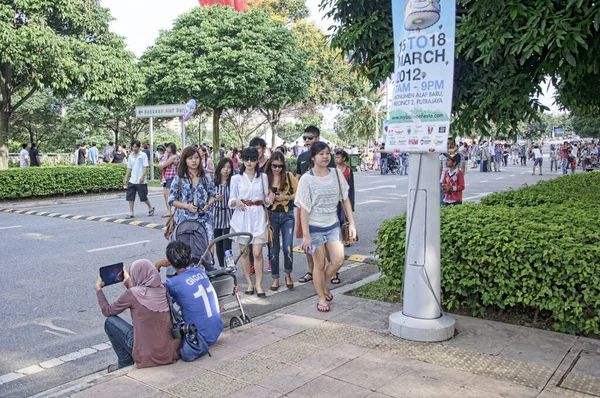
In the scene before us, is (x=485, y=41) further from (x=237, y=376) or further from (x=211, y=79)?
(x=211, y=79)

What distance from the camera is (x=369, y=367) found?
4.04 meters

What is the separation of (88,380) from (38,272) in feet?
13.9

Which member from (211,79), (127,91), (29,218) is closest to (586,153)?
(211,79)

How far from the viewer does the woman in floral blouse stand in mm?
6090

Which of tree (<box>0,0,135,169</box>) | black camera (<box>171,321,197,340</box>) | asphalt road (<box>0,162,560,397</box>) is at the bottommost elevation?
asphalt road (<box>0,162,560,397</box>)

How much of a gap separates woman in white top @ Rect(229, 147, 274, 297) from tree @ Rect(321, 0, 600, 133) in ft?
6.05

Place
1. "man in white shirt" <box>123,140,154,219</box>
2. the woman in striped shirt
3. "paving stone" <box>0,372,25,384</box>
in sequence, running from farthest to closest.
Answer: "man in white shirt" <box>123,140,154,219</box> < the woman in striped shirt < "paving stone" <box>0,372,25,384</box>

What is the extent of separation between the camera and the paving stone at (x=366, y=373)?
Answer: 3.78m

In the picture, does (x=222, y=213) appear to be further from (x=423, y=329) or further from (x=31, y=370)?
(x=423, y=329)

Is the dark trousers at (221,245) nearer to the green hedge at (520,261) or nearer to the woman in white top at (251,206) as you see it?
the woman in white top at (251,206)

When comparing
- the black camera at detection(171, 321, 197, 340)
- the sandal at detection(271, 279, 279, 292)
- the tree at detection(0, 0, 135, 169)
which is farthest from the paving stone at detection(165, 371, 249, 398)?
the tree at detection(0, 0, 135, 169)

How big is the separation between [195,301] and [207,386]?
0.75 metres

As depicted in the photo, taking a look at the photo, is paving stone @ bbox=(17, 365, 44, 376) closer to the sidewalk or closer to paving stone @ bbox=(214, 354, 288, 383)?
the sidewalk

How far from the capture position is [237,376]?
3.94 m
